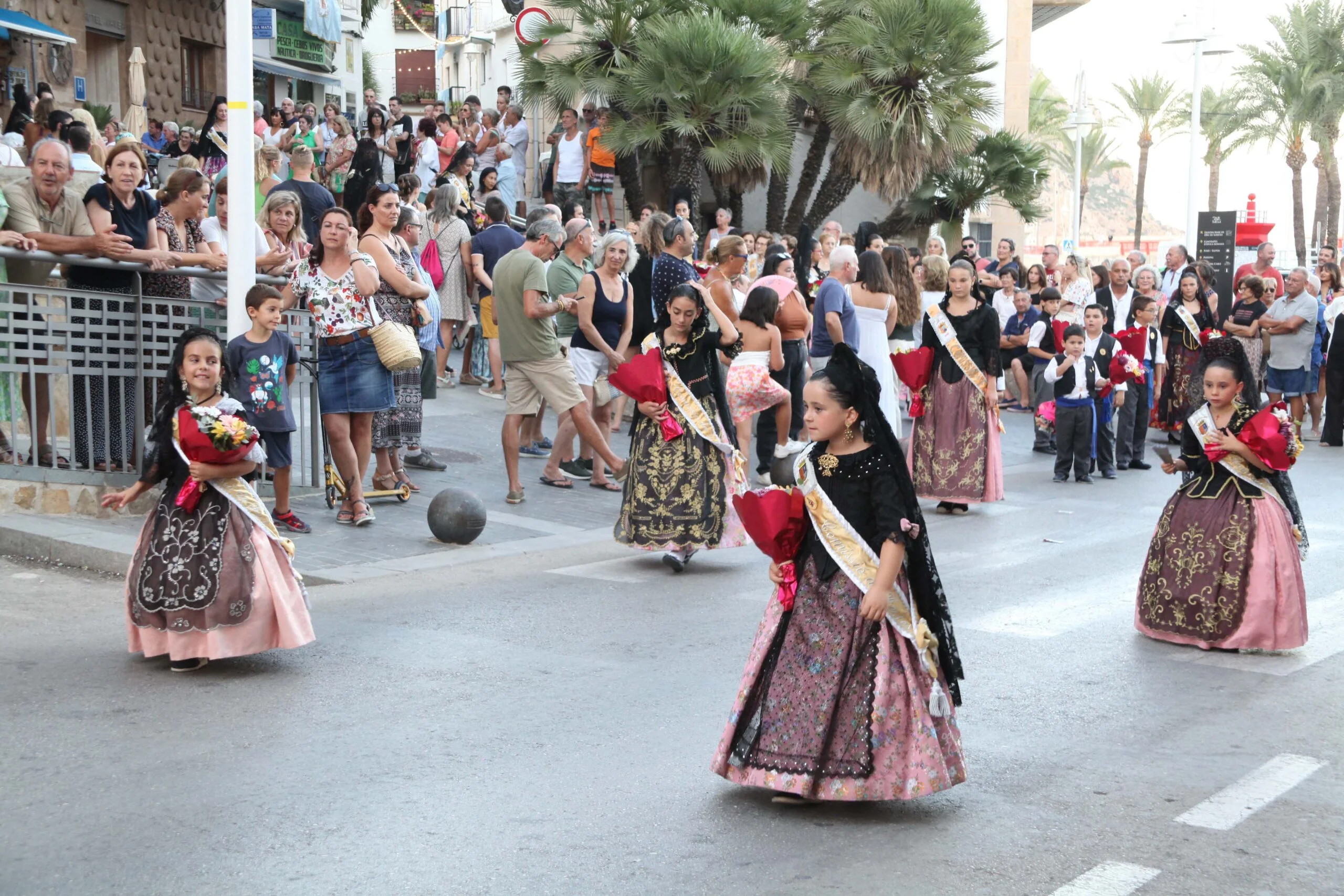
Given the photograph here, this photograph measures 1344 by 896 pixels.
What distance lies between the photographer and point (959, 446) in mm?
11844

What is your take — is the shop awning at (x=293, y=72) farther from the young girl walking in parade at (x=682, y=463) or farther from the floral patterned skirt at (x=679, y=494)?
the floral patterned skirt at (x=679, y=494)

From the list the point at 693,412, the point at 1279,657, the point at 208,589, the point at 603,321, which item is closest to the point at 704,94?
the point at 603,321

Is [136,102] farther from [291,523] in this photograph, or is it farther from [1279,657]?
[1279,657]

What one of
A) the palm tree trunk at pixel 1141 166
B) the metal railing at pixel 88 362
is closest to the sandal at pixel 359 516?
the metal railing at pixel 88 362

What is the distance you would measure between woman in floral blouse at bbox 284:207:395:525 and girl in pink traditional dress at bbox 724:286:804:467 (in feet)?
8.03

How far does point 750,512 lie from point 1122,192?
6342 inches

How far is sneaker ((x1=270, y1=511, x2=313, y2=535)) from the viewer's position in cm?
975

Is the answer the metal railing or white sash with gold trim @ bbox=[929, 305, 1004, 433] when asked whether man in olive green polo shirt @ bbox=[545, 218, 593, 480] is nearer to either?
white sash with gold trim @ bbox=[929, 305, 1004, 433]

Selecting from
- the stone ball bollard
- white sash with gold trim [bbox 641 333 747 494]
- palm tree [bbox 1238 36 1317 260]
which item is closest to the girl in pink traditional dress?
white sash with gold trim [bbox 641 333 747 494]

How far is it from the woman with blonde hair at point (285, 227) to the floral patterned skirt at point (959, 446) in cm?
486

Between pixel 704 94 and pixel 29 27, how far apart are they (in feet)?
36.1

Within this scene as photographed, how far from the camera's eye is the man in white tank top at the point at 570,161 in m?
21.7

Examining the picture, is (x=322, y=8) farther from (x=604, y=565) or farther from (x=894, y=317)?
(x=604, y=565)

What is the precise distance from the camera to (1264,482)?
751 centimetres
